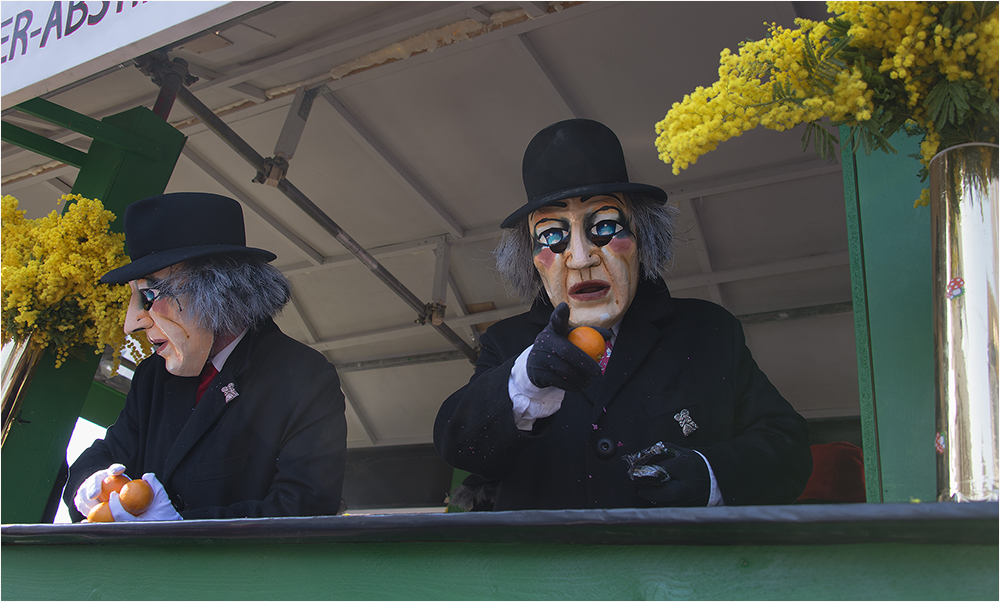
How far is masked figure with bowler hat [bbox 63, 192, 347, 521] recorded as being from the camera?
6.34 ft

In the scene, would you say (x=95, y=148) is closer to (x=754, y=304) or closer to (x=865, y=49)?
(x=865, y=49)

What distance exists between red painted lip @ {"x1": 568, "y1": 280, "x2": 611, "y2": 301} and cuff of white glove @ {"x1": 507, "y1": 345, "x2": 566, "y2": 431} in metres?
0.33

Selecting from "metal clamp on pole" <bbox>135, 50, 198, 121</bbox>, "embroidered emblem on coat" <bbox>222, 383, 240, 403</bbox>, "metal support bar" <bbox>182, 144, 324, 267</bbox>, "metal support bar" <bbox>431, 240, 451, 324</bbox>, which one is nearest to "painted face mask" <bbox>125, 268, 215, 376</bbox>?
"embroidered emblem on coat" <bbox>222, 383, 240, 403</bbox>

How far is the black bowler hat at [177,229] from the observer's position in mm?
2160

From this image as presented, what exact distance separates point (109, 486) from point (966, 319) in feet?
5.87

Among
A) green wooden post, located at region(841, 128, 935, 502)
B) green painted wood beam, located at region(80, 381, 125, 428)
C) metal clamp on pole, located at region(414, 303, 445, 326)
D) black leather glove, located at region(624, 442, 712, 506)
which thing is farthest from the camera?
green painted wood beam, located at region(80, 381, 125, 428)

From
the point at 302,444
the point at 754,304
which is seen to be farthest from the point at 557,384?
the point at 754,304

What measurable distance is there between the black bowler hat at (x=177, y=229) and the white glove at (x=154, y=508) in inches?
23.0

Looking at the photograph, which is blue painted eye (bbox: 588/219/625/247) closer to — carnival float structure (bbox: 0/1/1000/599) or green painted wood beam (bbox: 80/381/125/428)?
carnival float structure (bbox: 0/1/1000/599)

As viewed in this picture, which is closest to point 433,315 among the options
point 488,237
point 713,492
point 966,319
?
point 488,237

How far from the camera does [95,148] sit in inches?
126

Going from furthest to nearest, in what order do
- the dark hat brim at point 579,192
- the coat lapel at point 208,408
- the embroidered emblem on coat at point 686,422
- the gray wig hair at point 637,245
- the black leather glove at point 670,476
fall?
the coat lapel at point 208,408 < the gray wig hair at point 637,245 < the dark hat brim at point 579,192 < the embroidered emblem on coat at point 686,422 < the black leather glove at point 670,476

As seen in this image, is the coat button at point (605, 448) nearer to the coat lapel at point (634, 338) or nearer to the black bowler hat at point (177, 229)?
the coat lapel at point (634, 338)

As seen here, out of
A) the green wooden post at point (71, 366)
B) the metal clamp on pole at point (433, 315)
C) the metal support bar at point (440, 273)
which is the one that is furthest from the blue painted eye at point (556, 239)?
the metal clamp on pole at point (433, 315)
